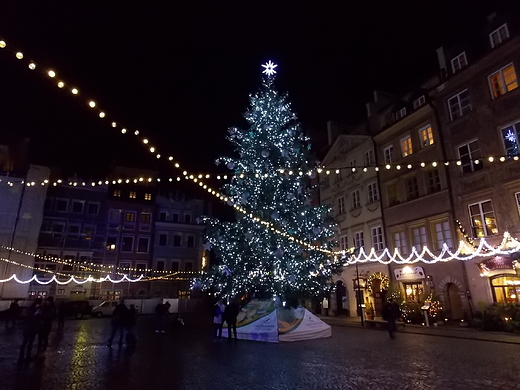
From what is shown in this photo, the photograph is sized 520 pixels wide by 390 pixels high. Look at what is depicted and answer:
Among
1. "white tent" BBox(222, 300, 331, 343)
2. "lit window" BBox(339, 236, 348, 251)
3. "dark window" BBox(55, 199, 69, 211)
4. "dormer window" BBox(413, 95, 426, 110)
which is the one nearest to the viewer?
"white tent" BBox(222, 300, 331, 343)

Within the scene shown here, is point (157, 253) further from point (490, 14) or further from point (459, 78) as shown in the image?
point (490, 14)

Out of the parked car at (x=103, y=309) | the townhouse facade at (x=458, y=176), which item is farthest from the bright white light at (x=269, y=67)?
the parked car at (x=103, y=309)

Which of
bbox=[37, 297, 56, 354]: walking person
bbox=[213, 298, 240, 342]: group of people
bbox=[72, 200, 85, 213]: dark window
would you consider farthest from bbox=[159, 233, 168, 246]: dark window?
bbox=[37, 297, 56, 354]: walking person

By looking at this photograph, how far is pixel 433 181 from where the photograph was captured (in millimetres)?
23438

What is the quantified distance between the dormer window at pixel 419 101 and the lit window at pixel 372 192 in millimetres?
6379

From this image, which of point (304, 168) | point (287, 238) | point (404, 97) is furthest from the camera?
point (404, 97)

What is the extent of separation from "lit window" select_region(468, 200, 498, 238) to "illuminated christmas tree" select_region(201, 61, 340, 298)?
8591 millimetres

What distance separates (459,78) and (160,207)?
126 ft

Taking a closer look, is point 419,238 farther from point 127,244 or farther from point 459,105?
point 127,244

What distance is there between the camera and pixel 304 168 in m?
19.2

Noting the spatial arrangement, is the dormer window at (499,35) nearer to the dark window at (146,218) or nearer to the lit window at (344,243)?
the lit window at (344,243)

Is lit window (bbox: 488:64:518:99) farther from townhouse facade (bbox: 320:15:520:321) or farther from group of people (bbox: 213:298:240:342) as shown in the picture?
group of people (bbox: 213:298:240:342)

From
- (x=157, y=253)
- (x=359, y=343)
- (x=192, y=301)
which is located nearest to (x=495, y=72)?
(x=359, y=343)

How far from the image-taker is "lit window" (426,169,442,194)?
75.5ft
